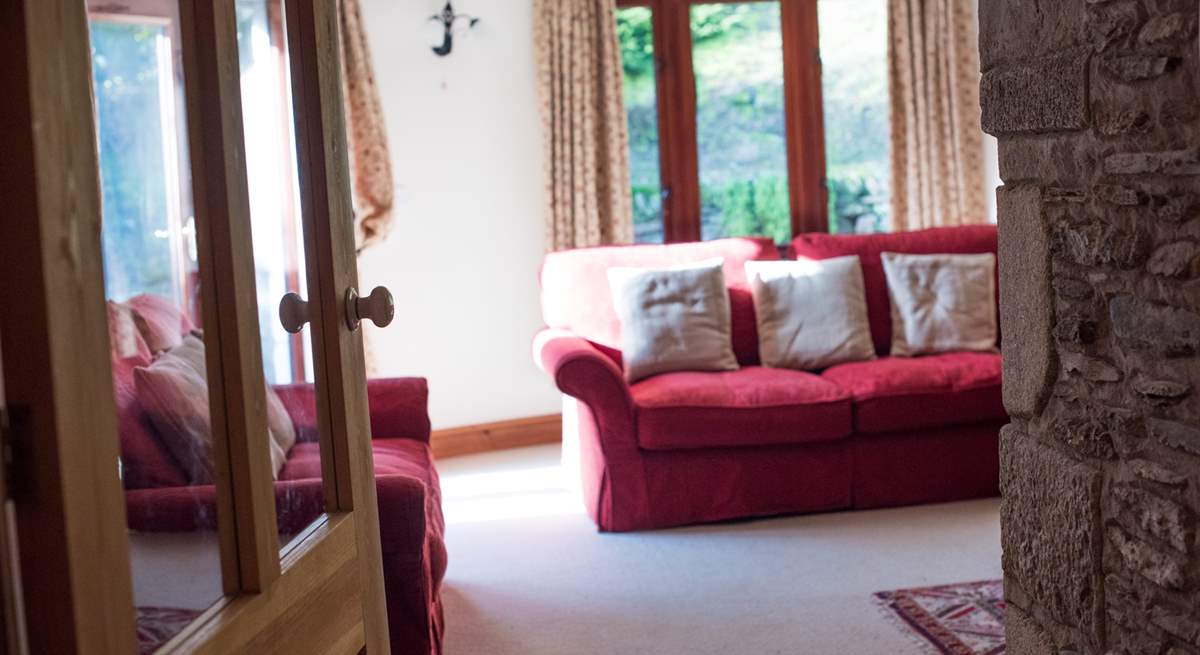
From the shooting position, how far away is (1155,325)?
1.92m

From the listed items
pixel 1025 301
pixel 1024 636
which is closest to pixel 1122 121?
pixel 1025 301

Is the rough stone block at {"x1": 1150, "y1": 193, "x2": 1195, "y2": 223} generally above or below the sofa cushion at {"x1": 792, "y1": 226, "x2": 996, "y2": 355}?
above

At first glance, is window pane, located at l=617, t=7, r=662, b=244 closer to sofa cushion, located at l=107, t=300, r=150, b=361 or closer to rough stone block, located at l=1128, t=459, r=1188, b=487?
rough stone block, located at l=1128, t=459, r=1188, b=487

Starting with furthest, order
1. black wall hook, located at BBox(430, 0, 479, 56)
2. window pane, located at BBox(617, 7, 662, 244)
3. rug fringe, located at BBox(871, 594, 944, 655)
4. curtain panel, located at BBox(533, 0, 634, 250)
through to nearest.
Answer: window pane, located at BBox(617, 7, 662, 244) → curtain panel, located at BBox(533, 0, 634, 250) → black wall hook, located at BBox(430, 0, 479, 56) → rug fringe, located at BBox(871, 594, 944, 655)

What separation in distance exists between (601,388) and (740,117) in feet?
8.13

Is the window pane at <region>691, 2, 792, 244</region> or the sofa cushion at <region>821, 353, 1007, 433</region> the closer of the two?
the sofa cushion at <region>821, 353, 1007, 433</region>

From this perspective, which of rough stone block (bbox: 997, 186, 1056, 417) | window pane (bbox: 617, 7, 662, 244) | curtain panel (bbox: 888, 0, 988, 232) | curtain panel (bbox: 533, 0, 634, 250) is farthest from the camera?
curtain panel (bbox: 888, 0, 988, 232)

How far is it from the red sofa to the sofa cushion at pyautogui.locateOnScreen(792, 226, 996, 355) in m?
0.45

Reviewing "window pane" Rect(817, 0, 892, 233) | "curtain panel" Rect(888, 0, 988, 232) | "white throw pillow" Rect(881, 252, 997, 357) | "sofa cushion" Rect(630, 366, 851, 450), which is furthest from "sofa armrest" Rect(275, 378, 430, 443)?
"curtain panel" Rect(888, 0, 988, 232)

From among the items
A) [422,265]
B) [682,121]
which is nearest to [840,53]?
[682,121]

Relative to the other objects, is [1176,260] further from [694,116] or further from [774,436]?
[694,116]

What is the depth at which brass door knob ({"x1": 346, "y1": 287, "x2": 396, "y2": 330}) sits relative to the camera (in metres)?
1.88

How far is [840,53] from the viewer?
6.67m

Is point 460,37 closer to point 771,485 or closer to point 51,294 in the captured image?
point 771,485
